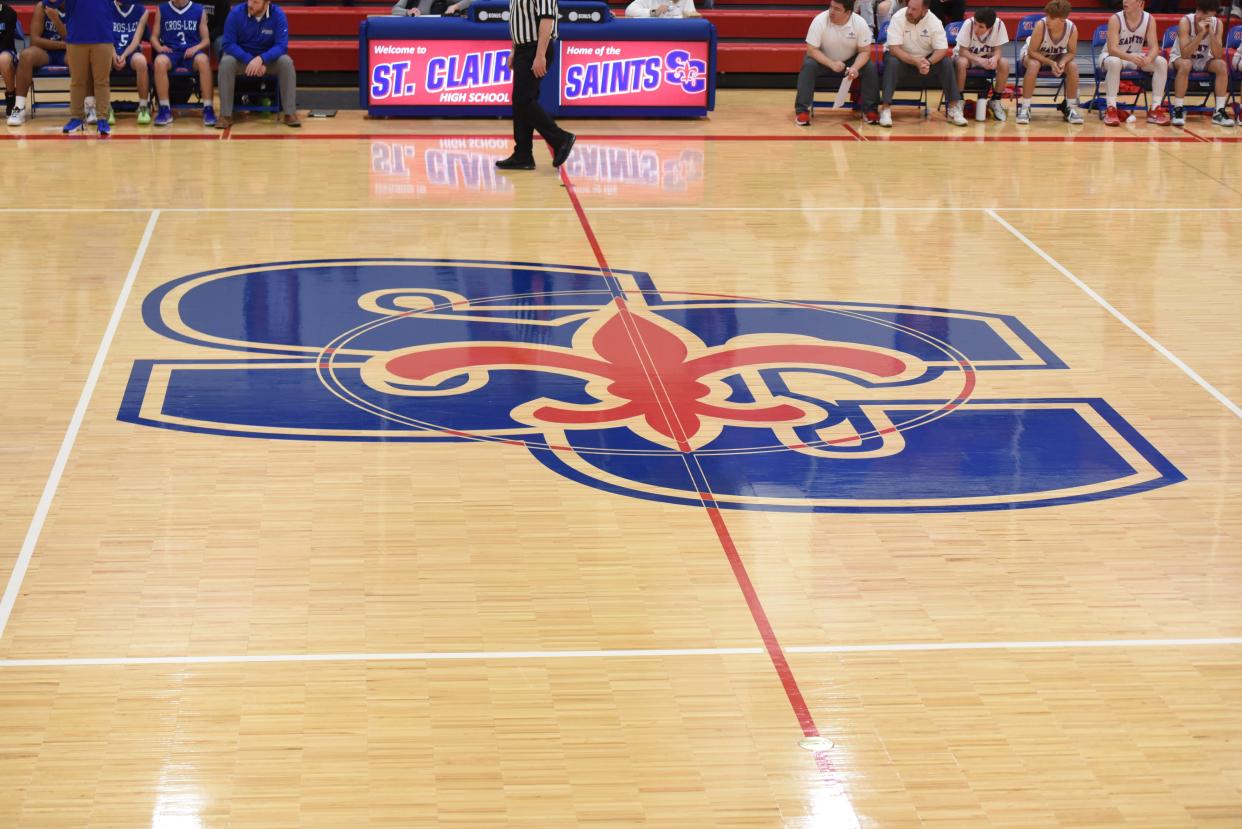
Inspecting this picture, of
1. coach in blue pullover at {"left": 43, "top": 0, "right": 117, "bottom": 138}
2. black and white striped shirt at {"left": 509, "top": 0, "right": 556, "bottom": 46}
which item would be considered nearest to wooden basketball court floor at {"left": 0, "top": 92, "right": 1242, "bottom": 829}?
black and white striped shirt at {"left": 509, "top": 0, "right": 556, "bottom": 46}

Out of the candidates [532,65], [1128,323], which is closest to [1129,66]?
[532,65]

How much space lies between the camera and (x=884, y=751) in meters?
5.07

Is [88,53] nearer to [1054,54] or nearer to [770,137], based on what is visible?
[770,137]

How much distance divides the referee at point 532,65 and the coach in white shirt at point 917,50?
4.02 m

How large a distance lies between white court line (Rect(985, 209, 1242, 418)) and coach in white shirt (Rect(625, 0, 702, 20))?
206 inches

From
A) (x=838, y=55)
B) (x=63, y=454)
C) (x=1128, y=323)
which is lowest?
(x=63, y=454)

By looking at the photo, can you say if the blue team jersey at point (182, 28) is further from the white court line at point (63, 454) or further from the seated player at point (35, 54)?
the white court line at point (63, 454)

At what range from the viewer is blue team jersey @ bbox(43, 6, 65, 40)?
571 inches

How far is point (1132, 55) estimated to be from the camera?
16016 millimetres

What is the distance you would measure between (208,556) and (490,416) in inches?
77.5

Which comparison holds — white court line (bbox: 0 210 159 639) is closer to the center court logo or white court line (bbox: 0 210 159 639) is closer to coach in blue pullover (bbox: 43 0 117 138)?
the center court logo

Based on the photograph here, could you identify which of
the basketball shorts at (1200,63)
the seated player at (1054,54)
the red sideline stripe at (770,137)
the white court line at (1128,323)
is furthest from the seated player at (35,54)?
the basketball shorts at (1200,63)

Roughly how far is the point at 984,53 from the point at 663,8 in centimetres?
335

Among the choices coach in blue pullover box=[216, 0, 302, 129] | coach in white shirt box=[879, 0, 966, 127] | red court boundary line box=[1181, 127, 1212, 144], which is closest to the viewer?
coach in blue pullover box=[216, 0, 302, 129]
